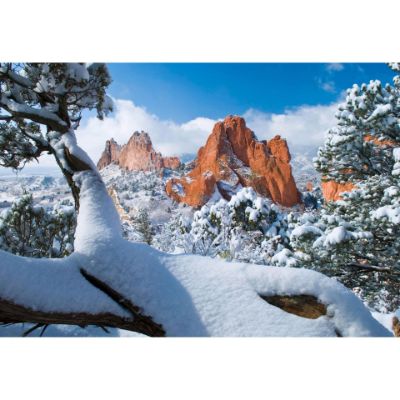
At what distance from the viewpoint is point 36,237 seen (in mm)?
5371

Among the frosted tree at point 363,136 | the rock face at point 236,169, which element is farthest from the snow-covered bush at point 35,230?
the rock face at point 236,169

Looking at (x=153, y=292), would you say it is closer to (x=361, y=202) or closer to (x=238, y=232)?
(x=361, y=202)

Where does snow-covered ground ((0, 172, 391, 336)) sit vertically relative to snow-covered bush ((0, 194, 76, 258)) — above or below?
below

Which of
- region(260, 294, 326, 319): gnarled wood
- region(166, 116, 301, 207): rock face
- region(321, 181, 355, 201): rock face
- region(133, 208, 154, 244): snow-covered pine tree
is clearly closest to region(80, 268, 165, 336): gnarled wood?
region(260, 294, 326, 319): gnarled wood

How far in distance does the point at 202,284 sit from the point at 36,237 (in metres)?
4.71

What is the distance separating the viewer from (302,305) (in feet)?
4.89

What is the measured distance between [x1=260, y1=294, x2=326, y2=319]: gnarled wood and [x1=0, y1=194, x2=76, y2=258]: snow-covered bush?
14.3 feet

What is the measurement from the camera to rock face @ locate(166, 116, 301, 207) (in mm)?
13562

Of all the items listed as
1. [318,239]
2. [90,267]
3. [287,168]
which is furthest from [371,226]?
[287,168]

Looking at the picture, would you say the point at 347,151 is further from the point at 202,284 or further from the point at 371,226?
the point at 202,284

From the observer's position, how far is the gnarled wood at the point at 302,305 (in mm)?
1480

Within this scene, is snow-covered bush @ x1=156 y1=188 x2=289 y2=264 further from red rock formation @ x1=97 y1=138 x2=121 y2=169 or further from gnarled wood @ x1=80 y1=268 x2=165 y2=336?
gnarled wood @ x1=80 y1=268 x2=165 y2=336

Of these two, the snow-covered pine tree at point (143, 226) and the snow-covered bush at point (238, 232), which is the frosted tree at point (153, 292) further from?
the snow-covered pine tree at point (143, 226)
